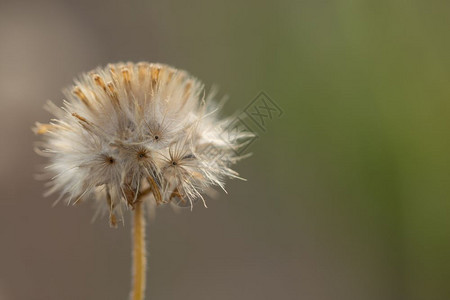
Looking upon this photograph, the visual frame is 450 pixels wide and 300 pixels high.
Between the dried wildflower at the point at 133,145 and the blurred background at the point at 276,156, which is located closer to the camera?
the dried wildflower at the point at 133,145

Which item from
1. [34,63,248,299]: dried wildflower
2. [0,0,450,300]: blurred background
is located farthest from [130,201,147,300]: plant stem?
[0,0,450,300]: blurred background

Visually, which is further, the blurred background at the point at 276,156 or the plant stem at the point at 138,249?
the blurred background at the point at 276,156

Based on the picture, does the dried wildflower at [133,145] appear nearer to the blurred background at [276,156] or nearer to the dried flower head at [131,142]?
the dried flower head at [131,142]

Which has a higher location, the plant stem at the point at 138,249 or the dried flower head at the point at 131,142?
the dried flower head at the point at 131,142

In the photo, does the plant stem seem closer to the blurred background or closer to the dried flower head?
the dried flower head

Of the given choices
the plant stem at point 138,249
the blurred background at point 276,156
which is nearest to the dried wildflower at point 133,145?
the plant stem at point 138,249

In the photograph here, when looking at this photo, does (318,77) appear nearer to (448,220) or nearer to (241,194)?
(241,194)

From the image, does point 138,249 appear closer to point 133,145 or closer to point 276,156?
point 133,145
